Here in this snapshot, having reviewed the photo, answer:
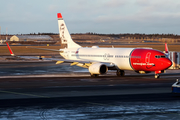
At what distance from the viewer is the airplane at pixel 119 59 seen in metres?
40.1

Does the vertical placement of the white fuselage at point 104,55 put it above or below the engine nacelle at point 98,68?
above

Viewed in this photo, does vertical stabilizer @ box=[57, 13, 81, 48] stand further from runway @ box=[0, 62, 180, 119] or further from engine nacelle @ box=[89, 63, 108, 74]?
runway @ box=[0, 62, 180, 119]

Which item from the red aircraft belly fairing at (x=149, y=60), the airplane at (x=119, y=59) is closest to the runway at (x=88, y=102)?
the red aircraft belly fairing at (x=149, y=60)

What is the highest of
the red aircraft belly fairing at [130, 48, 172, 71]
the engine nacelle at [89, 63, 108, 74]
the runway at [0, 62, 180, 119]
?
the red aircraft belly fairing at [130, 48, 172, 71]

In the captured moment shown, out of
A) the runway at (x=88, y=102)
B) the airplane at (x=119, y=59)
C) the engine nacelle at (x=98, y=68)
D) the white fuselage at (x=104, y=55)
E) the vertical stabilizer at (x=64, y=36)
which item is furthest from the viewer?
the vertical stabilizer at (x=64, y=36)

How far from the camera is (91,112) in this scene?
19812 mm

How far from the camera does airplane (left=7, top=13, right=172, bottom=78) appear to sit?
40.1 metres

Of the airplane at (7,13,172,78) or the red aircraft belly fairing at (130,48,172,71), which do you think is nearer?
the red aircraft belly fairing at (130,48,172,71)

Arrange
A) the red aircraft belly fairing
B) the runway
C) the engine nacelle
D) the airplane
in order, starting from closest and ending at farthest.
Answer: the runway
the red aircraft belly fairing
the airplane
the engine nacelle

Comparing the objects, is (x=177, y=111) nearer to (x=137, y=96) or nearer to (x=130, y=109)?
(x=130, y=109)

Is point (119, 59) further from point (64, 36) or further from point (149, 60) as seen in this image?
point (64, 36)

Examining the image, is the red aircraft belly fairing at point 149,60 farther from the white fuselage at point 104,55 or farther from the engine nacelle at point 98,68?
the engine nacelle at point 98,68

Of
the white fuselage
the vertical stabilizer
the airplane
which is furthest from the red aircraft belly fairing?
the vertical stabilizer

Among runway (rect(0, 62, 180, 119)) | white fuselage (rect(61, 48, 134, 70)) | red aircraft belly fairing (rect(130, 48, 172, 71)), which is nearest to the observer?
runway (rect(0, 62, 180, 119))
